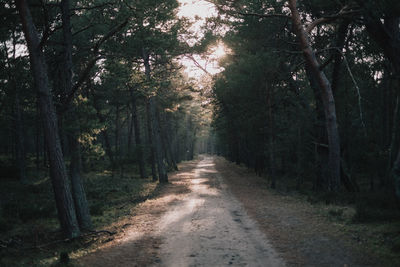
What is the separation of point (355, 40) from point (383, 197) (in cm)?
723

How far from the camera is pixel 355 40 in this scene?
12898 millimetres

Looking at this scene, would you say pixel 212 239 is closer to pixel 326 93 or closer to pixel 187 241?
pixel 187 241

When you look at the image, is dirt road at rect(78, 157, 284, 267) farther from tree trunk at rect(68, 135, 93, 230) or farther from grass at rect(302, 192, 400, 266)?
grass at rect(302, 192, 400, 266)

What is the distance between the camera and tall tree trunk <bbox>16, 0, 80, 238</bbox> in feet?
25.5

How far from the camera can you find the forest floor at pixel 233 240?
20.0ft

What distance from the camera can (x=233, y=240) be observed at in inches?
295

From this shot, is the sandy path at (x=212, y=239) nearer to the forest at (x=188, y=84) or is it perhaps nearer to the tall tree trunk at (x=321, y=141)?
the forest at (x=188, y=84)

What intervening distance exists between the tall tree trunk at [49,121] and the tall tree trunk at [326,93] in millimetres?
9389

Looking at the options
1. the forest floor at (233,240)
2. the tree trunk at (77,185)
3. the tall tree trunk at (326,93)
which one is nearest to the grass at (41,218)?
the tree trunk at (77,185)

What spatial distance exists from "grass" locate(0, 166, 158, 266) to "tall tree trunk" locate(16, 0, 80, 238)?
0.88 metres

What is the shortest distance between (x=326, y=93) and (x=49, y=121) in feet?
34.3

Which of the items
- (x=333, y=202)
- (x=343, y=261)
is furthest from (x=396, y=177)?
(x=333, y=202)

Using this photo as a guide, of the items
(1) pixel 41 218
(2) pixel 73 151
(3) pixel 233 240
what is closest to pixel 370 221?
(3) pixel 233 240

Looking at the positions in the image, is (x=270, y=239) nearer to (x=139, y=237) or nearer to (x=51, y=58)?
(x=139, y=237)
